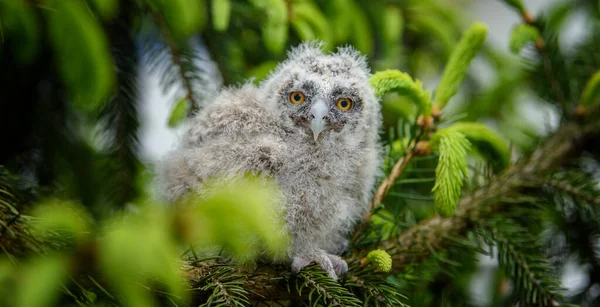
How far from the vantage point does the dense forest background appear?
1.28 metres

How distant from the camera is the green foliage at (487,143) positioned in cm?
178

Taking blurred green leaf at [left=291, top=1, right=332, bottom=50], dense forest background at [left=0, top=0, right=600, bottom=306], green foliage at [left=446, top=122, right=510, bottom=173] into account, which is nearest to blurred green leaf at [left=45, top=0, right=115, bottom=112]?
dense forest background at [left=0, top=0, right=600, bottom=306]

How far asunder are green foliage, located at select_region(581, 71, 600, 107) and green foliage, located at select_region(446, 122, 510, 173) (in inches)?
17.3

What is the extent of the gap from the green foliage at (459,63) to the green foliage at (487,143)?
106 millimetres

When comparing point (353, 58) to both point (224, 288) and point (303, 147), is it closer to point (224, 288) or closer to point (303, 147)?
point (303, 147)

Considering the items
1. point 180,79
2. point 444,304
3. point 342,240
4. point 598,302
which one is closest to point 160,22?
point 180,79

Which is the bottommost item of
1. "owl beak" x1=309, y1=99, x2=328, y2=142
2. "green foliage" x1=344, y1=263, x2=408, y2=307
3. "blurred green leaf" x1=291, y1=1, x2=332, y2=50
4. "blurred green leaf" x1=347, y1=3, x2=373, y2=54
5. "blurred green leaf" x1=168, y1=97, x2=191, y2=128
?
"green foliage" x1=344, y1=263, x2=408, y2=307

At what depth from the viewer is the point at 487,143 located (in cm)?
186

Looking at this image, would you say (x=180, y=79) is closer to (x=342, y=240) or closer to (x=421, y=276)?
(x=342, y=240)

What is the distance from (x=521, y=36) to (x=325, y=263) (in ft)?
4.02

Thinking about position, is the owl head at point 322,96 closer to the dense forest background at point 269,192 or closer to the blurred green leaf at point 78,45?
the dense forest background at point 269,192

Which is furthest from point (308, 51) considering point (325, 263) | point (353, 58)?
point (325, 263)

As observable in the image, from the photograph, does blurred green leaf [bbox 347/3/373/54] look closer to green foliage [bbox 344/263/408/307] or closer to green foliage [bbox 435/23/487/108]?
green foliage [bbox 435/23/487/108]

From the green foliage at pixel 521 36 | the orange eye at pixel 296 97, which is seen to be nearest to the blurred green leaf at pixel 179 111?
the orange eye at pixel 296 97
